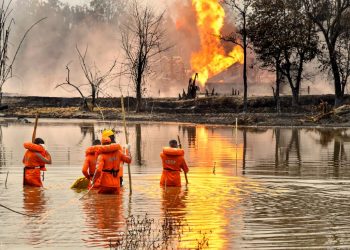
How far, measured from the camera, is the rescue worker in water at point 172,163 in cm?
1981

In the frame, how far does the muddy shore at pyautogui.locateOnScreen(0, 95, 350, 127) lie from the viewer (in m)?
59.4

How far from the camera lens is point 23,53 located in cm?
14838

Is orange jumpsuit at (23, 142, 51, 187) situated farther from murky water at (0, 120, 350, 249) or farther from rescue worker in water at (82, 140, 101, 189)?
rescue worker in water at (82, 140, 101, 189)

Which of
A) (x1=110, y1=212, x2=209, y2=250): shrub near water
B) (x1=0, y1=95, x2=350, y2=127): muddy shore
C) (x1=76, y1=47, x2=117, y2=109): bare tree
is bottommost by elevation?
(x1=110, y1=212, x2=209, y2=250): shrub near water

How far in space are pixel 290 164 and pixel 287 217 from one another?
1247 centimetres

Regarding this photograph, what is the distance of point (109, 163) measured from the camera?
18.2 metres

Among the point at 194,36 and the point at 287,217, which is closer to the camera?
the point at 287,217

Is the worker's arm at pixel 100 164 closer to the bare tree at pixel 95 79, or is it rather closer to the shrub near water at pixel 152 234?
the shrub near water at pixel 152 234

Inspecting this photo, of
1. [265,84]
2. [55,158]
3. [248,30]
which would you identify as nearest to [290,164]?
[55,158]

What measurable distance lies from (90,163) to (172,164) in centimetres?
222

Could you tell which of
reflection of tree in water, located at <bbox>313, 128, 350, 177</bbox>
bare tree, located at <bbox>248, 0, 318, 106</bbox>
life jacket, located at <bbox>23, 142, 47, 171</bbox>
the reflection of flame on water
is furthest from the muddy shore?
life jacket, located at <bbox>23, 142, 47, 171</bbox>

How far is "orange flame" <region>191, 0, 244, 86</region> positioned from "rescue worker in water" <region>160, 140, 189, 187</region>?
61.6 metres

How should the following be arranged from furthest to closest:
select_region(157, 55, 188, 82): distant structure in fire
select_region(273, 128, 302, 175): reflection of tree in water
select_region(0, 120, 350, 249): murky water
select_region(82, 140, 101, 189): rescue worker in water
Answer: select_region(157, 55, 188, 82): distant structure in fire → select_region(273, 128, 302, 175): reflection of tree in water → select_region(82, 140, 101, 189): rescue worker in water → select_region(0, 120, 350, 249): murky water

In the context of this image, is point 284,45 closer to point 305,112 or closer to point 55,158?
point 305,112
